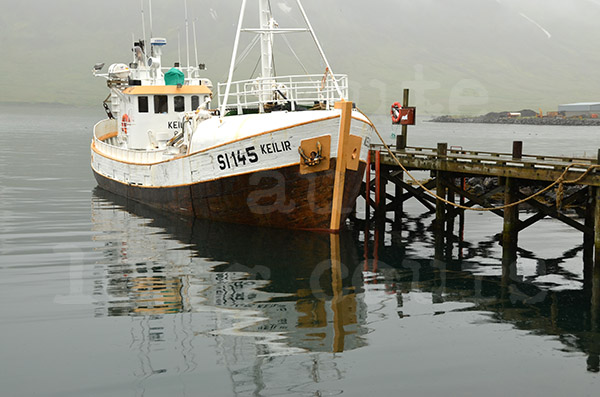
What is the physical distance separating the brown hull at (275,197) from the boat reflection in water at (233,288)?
47 cm

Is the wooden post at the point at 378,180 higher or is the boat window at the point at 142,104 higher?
the boat window at the point at 142,104

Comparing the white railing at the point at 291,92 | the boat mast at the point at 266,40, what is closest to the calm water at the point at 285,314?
the white railing at the point at 291,92

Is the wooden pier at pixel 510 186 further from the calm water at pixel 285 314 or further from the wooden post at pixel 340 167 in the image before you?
the wooden post at pixel 340 167

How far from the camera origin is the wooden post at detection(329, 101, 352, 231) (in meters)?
22.7

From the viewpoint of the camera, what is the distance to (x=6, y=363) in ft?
41.5

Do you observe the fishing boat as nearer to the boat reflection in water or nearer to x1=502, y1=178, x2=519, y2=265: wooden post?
the boat reflection in water

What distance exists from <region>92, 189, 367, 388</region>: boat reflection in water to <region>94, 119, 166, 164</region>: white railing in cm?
321

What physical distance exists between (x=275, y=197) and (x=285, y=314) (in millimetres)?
8655

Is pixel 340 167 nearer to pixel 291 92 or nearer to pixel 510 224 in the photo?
pixel 291 92

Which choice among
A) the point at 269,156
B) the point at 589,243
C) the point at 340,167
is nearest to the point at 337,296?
the point at 340,167

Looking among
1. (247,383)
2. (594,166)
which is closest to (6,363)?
(247,383)

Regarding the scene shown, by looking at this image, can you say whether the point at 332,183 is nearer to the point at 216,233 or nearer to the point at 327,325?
the point at 216,233

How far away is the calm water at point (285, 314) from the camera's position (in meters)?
12.1

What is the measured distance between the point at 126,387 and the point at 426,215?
21.2 metres
